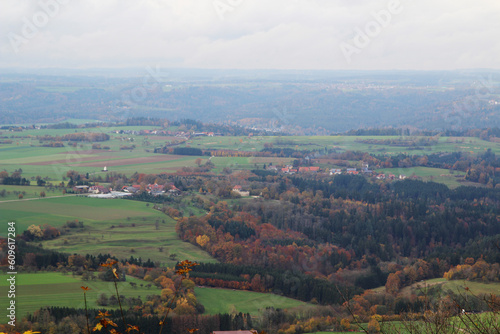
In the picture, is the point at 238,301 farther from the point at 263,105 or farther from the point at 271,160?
the point at 263,105

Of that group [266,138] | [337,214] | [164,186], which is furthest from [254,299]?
[266,138]

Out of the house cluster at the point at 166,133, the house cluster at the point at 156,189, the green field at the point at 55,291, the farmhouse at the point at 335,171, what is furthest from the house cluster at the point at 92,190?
the house cluster at the point at 166,133

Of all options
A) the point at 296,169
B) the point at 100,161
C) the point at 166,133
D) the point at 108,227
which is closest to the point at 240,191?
the point at 108,227

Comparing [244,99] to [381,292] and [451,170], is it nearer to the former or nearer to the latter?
[451,170]

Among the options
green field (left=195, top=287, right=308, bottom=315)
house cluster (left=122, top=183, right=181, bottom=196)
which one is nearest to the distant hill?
house cluster (left=122, top=183, right=181, bottom=196)

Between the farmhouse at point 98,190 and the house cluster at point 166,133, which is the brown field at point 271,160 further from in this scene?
the house cluster at point 166,133

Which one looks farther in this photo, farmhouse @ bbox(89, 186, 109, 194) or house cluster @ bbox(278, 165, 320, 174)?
house cluster @ bbox(278, 165, 320, 174)

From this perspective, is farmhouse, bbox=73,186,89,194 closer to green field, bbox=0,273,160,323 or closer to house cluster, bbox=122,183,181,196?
house cluster, bbox=122,183,181,196
